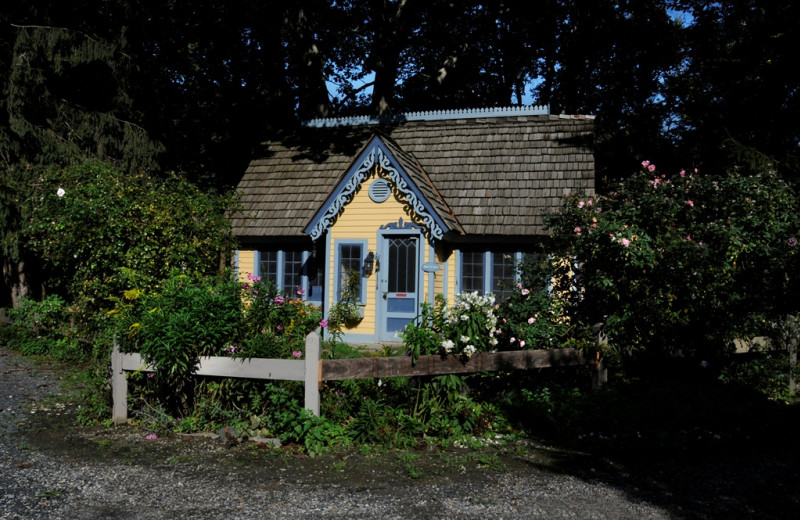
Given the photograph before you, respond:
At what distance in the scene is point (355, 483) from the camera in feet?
19.4

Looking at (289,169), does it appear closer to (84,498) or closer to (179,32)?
(179,32)

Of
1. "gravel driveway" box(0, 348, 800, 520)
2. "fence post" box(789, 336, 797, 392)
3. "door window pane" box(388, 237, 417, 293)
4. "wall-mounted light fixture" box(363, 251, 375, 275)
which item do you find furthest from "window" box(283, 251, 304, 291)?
"fence post" box(789, 336, 797, 392)

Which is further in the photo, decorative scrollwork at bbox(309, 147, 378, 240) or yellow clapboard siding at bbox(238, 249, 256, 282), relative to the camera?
yellow clapboard siding at bbox(238, 249, 256, 282)

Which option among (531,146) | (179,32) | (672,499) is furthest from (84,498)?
(179,32)

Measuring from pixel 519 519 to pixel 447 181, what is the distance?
1240 cm

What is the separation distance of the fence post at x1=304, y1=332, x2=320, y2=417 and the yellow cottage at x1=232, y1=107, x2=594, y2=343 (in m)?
7.45

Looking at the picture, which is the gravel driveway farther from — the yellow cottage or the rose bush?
the yellow cottage

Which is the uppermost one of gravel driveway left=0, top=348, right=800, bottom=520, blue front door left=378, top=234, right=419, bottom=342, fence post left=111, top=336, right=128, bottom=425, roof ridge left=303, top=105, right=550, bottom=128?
roof ridge left=303, top=105, right=550, bottom=128

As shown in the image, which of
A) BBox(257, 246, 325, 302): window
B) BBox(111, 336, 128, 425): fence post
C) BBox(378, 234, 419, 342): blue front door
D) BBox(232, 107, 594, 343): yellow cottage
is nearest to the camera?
BBox(111, 336, 128, 425): fence post

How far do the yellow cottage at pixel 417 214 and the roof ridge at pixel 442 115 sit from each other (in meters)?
0.09

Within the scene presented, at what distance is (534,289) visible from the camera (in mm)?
10203

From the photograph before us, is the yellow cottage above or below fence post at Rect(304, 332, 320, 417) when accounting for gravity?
above

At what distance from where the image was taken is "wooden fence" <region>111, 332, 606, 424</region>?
704 cm

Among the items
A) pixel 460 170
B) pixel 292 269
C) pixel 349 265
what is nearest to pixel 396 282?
pixel 349 265
